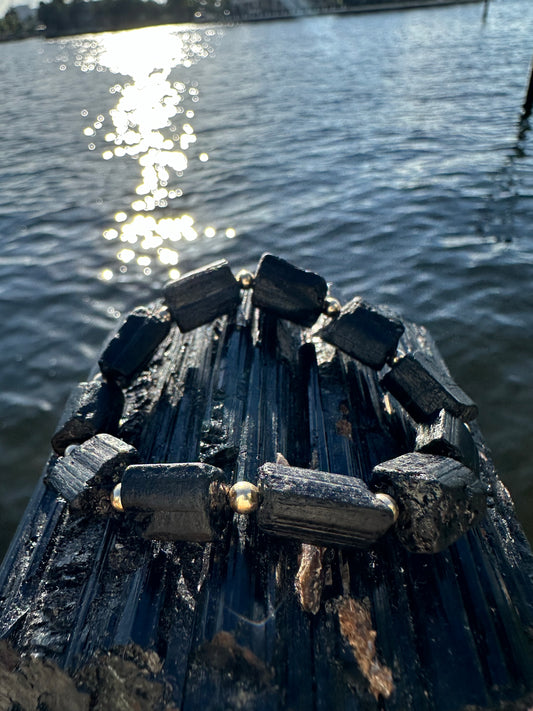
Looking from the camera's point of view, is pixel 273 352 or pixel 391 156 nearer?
pixel 273 352

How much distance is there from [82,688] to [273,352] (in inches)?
110

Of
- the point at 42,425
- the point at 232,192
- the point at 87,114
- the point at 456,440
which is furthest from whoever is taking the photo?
the point at 87,114

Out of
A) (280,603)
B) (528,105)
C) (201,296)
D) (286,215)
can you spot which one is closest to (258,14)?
(528,105)

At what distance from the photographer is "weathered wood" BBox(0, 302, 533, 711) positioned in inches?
82.6

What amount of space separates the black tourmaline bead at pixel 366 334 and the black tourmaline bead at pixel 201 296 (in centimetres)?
114

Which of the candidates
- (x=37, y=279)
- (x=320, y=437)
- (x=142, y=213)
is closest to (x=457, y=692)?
(x=320, y=437)

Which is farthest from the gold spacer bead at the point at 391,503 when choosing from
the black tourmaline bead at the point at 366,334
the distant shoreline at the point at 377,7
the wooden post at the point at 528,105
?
the distant shoreline at the point at 377,7

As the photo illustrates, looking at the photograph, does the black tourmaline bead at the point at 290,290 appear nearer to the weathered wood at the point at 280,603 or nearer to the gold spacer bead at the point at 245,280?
the gold spacer bead at the point at 245,280

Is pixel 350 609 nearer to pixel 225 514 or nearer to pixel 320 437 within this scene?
pixel 225 514

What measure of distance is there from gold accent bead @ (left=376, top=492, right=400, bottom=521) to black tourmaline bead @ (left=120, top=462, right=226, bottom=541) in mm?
912

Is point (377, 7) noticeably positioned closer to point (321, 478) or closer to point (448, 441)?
point (448, 441)

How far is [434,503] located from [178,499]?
1.43m

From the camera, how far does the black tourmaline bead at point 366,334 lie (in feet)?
12.7

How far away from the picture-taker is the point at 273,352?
4.27 meters
